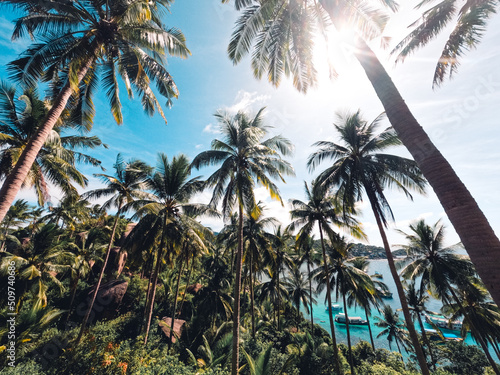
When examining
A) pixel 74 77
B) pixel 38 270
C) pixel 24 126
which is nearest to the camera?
pixel 74 77

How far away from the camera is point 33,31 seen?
639 cm

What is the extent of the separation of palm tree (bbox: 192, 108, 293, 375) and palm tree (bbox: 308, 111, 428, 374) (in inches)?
103

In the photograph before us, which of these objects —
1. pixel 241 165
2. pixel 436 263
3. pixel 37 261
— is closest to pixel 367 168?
pixel 241 165

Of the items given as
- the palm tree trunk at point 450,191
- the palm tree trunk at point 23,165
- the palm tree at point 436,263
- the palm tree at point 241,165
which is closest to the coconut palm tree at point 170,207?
the palm tree at point 241,165

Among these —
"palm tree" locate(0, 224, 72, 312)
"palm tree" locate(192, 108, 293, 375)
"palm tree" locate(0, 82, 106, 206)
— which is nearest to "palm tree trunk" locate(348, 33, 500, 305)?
"palm tree" locate(192, 108, 293, 375)

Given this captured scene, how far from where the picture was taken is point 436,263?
14133 millimetres

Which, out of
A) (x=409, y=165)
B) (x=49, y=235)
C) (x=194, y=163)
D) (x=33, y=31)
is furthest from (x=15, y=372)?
(x=409, y=165)

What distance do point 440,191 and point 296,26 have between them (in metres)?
7.53

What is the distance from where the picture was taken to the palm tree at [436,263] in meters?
13.1

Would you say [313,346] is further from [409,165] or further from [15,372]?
[15,372]

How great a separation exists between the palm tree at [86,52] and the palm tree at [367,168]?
883cm

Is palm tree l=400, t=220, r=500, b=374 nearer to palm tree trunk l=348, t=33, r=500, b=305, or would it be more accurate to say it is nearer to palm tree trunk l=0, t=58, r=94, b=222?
palm tree trunk l=348, t=33, r=500, b=305

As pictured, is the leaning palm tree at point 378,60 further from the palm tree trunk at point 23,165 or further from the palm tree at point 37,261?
the palm tree at point 37,261

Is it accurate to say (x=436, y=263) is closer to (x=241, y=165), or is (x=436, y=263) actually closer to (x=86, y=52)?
(x=241, y=165)
